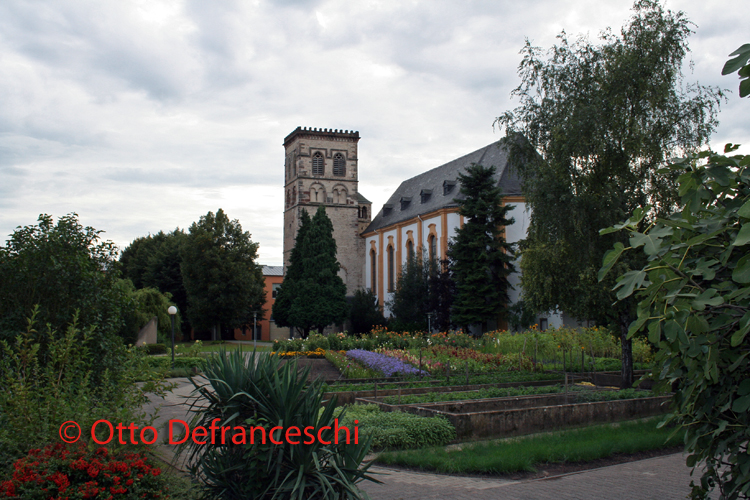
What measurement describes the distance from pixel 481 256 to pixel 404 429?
2870 centimetres

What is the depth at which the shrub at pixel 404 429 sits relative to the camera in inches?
340

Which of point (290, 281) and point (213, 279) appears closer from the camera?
point (213, 279)

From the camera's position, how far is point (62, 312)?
6.02m

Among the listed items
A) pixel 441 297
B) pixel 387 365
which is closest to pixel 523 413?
pixel 387 365

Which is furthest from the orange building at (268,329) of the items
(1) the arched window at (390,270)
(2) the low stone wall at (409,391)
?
(2) the low stone wall at (409,391)

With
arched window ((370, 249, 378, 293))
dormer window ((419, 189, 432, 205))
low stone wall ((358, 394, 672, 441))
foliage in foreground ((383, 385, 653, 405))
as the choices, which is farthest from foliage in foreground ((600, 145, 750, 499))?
arched window ((370, 249, 378, 293))

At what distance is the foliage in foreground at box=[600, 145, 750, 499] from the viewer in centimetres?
264

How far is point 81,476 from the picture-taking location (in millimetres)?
4031

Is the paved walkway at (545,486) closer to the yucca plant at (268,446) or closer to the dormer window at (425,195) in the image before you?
the yucca plant at (268,446)

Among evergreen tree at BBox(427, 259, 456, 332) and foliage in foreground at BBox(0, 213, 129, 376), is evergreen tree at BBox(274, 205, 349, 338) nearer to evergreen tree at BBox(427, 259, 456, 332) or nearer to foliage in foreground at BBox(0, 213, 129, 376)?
evergreen tree at BBox(427, 259, 456, 332)

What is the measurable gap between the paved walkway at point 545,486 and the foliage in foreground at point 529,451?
0.29 meters

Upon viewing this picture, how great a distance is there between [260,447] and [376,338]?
71.6 ft

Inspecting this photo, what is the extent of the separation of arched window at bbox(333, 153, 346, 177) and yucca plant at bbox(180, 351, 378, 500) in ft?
183

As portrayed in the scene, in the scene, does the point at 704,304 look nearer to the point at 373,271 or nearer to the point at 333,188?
the point at 373,271
